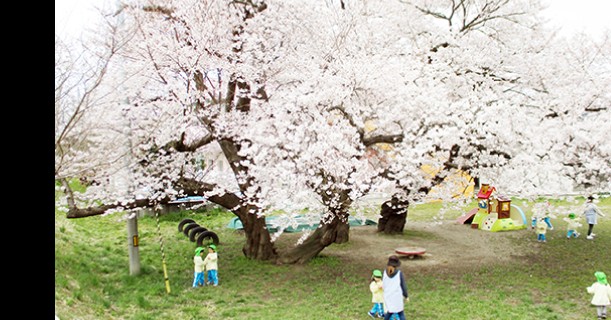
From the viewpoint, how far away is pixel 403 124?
32.3ft

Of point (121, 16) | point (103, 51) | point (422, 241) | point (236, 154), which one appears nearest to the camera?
point (103, 51)

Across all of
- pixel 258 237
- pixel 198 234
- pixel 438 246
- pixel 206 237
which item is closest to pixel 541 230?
pixel 438 246

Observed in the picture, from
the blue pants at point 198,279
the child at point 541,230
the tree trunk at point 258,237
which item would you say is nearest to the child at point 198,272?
the blue pants at point 198,279

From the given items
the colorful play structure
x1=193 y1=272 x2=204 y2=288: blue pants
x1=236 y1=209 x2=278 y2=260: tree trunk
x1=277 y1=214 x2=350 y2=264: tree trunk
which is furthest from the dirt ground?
x1=193 y1=272 x2=204 y2=288: blue pants

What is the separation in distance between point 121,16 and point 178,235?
8817mm

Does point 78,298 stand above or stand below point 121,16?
below

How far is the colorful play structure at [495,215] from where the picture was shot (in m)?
15.6

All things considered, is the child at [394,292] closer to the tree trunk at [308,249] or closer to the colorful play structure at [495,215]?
the tree trunk at [308,249]

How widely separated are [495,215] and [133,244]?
445 inches

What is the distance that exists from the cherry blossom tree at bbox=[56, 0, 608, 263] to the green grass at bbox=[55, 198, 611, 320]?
114 centimetres

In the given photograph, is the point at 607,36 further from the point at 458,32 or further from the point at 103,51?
Result: the point at 103,51

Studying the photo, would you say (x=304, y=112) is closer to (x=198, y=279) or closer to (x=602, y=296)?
(x=198, y=279)

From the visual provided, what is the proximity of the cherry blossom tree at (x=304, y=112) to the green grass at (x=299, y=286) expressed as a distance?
1.14 m
